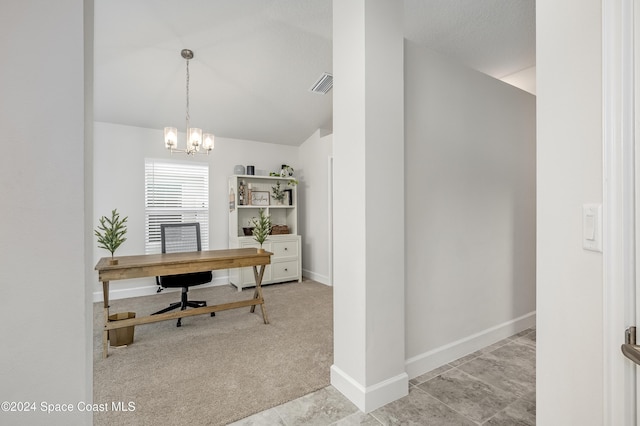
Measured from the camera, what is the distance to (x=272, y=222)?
16.6 ft

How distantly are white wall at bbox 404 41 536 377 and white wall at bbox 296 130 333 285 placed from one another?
2371 millimetres

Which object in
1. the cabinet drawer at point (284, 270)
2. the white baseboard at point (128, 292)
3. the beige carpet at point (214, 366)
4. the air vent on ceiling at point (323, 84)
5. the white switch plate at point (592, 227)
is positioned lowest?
the beige carpet at point (214, 366)

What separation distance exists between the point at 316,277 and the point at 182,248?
2213 mm

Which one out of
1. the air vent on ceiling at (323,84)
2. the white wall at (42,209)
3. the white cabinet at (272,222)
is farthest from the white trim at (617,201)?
the white cabinet at (272,222)

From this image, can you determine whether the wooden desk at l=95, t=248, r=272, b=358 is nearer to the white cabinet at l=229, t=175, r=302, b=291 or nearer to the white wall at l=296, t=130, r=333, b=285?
the white cabinet at l=229, t=175, r=302, b=291

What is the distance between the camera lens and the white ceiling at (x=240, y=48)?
239 centimetres

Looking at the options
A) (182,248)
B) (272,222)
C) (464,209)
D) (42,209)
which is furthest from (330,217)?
(42,209)

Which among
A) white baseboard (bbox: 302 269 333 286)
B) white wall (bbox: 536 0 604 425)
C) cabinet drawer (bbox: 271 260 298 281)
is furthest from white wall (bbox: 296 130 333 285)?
white wall (bbox: 536 0 604 425)

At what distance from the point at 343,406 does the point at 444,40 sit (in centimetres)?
325

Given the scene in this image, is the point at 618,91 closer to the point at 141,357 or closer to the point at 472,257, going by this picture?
the point at 472,257

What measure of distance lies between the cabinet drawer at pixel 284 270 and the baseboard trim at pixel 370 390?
2.81 metres

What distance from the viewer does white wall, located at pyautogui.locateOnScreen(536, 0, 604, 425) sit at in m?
0.74

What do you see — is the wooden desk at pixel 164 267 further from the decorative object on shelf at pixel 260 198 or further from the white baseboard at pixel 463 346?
the decorative object on shelf at pixel 260 198

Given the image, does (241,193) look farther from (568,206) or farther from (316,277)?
(568,206)
